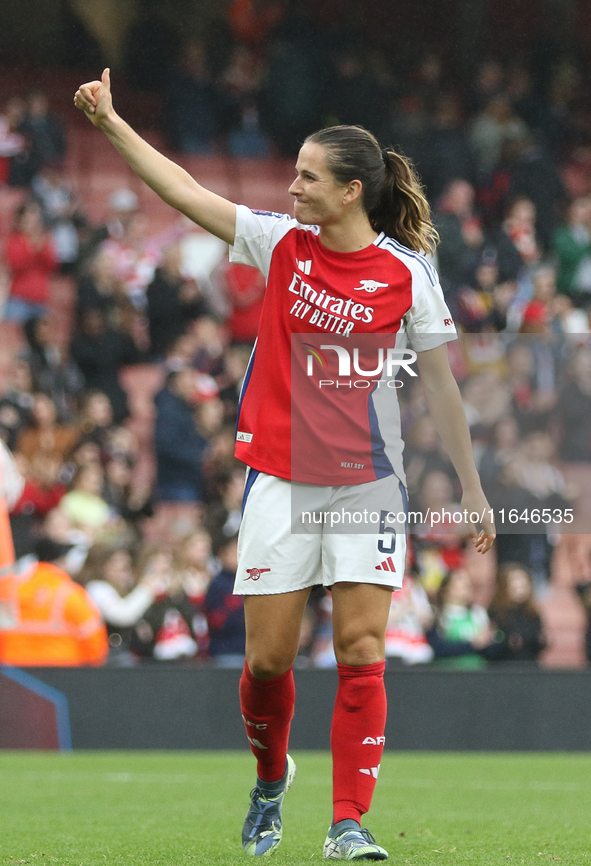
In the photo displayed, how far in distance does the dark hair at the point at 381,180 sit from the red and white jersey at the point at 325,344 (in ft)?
0.41

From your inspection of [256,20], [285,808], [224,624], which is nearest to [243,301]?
[224,624]

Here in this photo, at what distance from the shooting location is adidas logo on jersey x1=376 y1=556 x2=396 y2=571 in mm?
3879

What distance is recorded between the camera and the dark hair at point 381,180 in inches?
155

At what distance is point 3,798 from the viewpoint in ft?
19.2

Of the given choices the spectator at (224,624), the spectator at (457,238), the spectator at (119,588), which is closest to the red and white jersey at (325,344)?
the spectator at (224,624)

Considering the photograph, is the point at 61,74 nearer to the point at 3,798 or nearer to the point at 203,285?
the point at 203,285

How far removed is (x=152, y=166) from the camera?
152 inches

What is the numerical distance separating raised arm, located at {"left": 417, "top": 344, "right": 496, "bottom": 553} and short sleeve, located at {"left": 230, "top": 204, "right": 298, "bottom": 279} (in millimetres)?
547

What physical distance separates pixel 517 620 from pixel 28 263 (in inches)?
231

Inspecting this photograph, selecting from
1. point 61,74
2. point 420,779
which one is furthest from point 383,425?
point 61,74

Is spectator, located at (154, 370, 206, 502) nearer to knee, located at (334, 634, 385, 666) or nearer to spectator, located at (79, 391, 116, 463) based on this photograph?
spectator, located at (79, 391, 116, 463)

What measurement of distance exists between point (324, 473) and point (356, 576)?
311mm

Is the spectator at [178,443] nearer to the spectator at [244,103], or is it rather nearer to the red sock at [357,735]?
the spectator at [244,103]

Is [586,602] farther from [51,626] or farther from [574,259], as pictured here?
[574,259]
